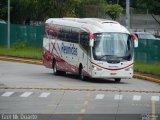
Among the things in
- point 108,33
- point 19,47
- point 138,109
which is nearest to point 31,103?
point 138,109

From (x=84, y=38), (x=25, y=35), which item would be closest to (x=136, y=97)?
(x=84, y=38)

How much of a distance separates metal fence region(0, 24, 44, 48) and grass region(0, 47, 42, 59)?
0.82 metres

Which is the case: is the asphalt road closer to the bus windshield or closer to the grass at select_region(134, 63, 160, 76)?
the bus windshield

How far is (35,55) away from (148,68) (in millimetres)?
13619

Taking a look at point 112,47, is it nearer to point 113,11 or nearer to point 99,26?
point 99,26

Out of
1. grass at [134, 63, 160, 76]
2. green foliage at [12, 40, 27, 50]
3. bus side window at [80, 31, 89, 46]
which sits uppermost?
bus side window at [80, 31, 89, 46]

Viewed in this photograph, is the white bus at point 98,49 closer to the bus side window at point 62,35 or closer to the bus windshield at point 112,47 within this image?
the bus windshield at point 112,47

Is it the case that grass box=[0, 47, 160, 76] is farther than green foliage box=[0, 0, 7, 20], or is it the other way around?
green foliage box=[0, 0, 7, 20]

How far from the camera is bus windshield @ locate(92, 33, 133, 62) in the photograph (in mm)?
35688

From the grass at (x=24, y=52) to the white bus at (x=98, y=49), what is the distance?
13890mm

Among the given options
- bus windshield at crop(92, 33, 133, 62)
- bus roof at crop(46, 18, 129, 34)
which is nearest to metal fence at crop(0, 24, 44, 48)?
bus roof at crop(46, 18, 129, 34)

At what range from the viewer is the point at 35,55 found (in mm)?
53188

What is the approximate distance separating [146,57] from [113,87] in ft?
42.0

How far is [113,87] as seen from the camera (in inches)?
1300
